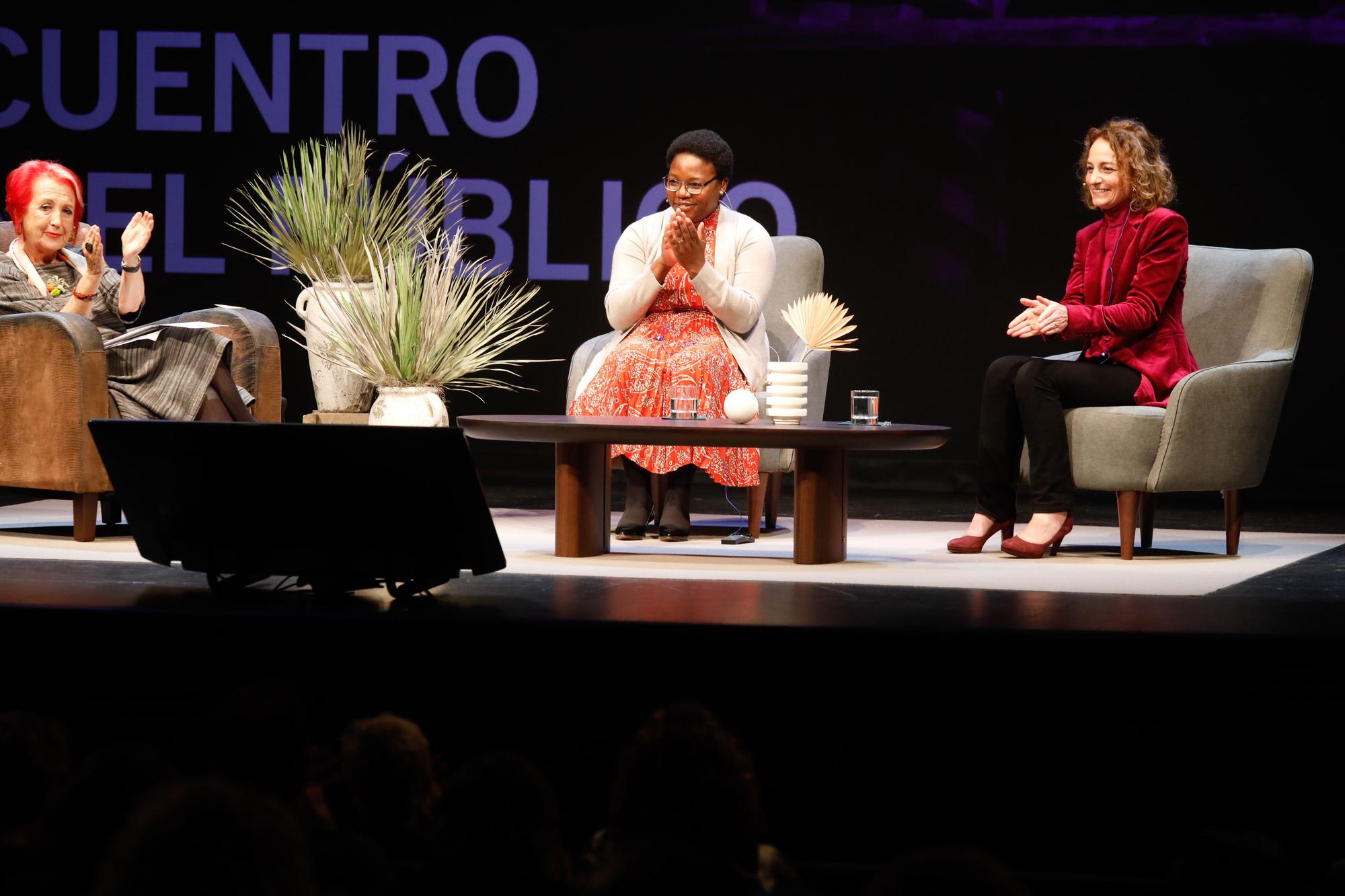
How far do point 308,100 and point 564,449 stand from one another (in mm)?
3543

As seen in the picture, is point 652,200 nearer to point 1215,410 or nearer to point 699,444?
point 1215,410

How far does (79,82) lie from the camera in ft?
22.9

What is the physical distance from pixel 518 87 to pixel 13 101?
233cm

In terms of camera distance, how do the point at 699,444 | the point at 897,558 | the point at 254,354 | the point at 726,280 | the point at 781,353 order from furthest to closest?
the point at 781,353, the point at 254,354, the point at 726,280, the point at 897,558, the point at 699,444

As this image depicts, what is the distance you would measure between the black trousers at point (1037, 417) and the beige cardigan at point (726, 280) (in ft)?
2.44

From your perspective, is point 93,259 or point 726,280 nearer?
point 93,259

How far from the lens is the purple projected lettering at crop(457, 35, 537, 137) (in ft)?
22.6

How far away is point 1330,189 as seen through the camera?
21.3 feet

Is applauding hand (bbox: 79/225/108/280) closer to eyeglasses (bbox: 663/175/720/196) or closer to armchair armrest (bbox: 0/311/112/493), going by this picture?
armchair armrest (bbox: 0/311/112/493)

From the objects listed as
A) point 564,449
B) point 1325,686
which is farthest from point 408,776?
point 564,449

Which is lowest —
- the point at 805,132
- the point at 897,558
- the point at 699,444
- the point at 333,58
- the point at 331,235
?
the point at 897,558

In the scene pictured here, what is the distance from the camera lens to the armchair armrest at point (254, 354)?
488cm

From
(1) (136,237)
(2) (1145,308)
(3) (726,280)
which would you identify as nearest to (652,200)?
A: (3) (726,280)

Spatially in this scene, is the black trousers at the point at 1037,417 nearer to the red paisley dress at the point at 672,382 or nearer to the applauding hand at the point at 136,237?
the red paisley dress at the point at 672,382
